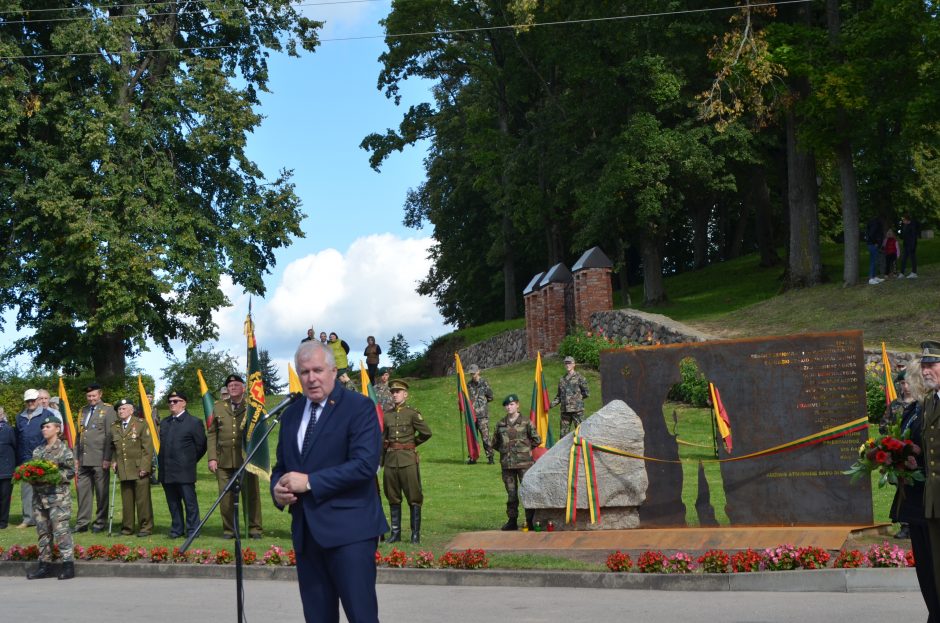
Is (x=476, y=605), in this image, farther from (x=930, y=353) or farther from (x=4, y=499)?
(x=4, y=499)

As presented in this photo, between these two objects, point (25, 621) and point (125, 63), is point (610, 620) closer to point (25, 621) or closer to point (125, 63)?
point (25, 621)

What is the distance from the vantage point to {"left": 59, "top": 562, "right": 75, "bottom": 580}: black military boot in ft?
46.3

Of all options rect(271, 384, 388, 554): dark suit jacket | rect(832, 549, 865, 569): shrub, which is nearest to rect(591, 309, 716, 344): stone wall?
rect(832, 549, 865, 569): shrub

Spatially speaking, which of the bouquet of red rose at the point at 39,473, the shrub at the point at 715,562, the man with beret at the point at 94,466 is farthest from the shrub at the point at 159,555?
the shrub at the point at 715,562

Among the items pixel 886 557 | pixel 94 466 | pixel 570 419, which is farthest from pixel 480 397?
pixel 886 557

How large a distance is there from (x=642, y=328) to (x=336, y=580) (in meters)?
29.9

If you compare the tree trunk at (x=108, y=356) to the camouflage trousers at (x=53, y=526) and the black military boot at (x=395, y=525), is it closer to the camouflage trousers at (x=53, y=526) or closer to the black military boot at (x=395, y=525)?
the camouflage trousers at (x=53, y=526)

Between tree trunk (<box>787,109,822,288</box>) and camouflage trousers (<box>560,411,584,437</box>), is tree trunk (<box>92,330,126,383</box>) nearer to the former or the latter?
camouflage trousers (<box>560,411,584,437</box>)

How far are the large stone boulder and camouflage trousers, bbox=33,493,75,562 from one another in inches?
215

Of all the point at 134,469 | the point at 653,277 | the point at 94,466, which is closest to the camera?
the point at 134,469

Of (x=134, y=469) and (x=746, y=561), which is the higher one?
(x=134, y=469)

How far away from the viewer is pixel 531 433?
1584cm

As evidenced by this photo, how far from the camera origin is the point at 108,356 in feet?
124

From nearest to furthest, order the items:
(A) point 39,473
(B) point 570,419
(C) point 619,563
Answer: (C) point 619,563 < (A) point 39,473 < (B) point 570,419
